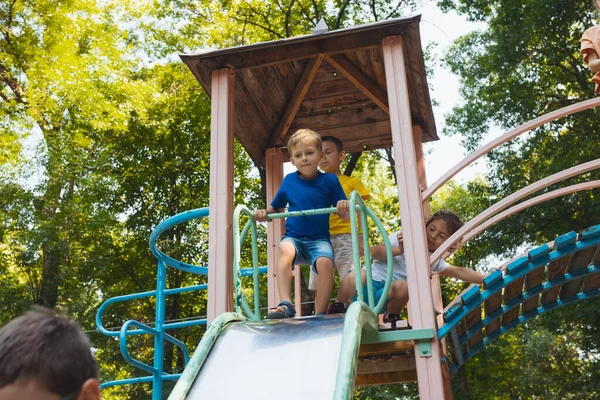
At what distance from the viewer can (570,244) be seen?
5527mm

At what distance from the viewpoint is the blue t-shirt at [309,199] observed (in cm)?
503

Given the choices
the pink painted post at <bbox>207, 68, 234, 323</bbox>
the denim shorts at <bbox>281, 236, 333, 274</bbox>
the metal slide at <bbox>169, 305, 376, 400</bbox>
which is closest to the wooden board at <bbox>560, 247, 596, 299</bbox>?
the denim shorts at <bbox>281, 236, 333, 274</bbox>

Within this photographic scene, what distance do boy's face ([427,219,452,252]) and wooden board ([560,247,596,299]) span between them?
1210 millimetres

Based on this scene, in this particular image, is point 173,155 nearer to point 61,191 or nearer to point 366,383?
point 61,191

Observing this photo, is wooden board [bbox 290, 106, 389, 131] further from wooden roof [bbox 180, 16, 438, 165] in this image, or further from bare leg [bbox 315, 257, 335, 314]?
bare leg [bbox 315, 257, 335, 314]

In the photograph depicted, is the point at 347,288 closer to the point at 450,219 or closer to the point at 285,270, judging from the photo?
the point at 285,270

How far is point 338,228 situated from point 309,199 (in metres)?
0.64

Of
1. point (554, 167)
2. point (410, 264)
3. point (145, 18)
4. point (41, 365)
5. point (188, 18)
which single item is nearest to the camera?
point (41, 365)

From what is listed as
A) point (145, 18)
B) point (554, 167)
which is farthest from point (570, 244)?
point (145, 18)

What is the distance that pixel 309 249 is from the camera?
496 cm

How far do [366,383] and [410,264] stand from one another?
196cm

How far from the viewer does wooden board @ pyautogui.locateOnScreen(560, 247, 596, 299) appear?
231 inches

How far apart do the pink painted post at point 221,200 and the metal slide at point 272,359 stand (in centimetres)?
79

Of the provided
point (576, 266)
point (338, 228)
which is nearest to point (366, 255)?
point (338, 228)
